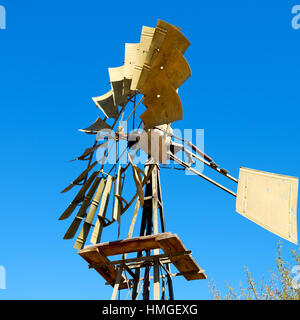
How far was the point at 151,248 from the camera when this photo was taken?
6.40m

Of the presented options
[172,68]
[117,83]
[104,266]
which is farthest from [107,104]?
[104,266]

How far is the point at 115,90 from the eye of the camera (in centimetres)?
753

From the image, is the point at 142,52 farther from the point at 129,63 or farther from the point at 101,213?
the point at 101,213

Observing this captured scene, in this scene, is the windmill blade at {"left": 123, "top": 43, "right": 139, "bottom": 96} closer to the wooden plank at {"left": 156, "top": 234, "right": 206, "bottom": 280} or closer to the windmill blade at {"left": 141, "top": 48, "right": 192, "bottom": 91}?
the windmill blade at {"left": 141, "top": 48, "right": 192, "bottom": 91}

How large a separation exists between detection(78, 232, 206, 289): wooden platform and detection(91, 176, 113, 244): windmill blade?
0.75ft

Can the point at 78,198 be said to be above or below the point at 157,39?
below

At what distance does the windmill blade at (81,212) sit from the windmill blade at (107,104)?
127 centimetres

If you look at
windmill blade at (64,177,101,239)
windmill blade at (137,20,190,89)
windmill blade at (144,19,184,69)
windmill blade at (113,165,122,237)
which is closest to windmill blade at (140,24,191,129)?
windmill blade at (137,20,190,89)

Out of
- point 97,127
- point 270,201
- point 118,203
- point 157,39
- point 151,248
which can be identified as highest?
point 157,39

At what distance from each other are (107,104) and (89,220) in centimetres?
227

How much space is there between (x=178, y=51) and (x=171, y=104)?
2.77 ft

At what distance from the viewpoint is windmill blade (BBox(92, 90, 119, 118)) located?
7465 millimetres
